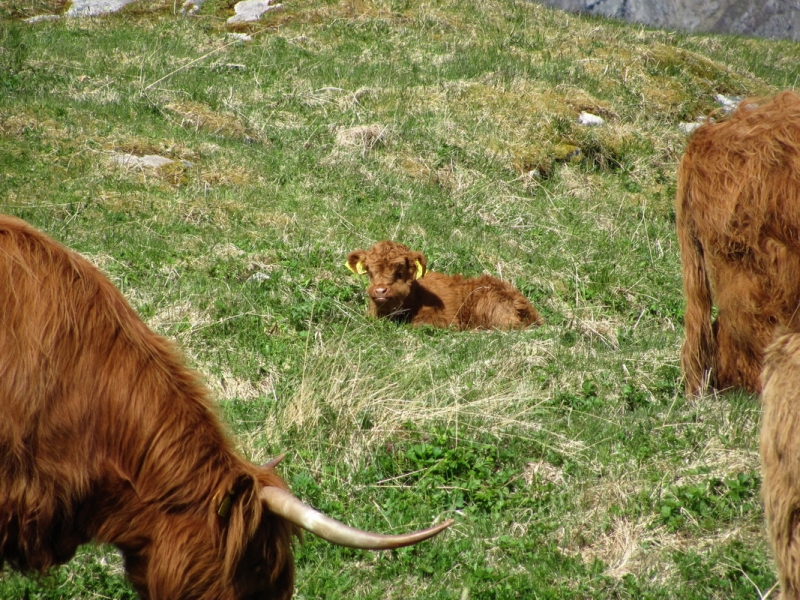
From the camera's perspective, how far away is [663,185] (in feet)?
41.5

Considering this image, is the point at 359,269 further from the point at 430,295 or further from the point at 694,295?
the point at 694,295

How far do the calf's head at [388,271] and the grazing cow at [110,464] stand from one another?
5.09 metres

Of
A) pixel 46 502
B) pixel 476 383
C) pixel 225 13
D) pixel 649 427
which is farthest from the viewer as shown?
pixel 225 13

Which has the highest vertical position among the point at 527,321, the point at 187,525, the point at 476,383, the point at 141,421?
the point at 141,421

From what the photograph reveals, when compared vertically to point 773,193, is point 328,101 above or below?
below

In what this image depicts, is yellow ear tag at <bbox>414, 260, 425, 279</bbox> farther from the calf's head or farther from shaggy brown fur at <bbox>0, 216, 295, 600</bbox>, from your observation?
shaggy brown fur at <bbox>0, 216, 295, 600</bbox>

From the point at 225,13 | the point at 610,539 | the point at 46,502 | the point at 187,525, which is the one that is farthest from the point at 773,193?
the point at 225,13

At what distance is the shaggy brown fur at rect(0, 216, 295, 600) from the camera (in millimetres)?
2953

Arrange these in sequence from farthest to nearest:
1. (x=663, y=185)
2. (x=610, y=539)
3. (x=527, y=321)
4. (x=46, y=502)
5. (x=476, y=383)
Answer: (x=663, y=185)
(x=527, y=321)
(x=476, y=383)
(x=610, y=539)
(x=46, y=502)

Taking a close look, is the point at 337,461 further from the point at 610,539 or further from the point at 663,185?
the point at 663,185

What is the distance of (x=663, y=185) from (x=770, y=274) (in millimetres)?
8002

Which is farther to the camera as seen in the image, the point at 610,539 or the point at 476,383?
the point at 476,383

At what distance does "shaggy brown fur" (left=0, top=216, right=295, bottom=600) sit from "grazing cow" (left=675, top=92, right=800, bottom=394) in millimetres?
3289

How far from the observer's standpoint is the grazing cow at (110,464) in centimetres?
295
